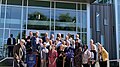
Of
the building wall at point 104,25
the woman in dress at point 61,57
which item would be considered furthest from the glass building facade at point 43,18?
the woman in dress at point 61,57

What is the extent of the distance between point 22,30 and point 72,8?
355 cm

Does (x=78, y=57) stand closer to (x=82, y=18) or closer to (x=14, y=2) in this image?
(x=82, y=18)

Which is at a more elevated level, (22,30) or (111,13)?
(111,13)

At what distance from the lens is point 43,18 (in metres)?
15.8

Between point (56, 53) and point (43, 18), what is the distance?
6.32m

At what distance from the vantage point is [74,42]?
33.3ft

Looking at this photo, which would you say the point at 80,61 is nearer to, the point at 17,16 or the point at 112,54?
the point at 17,16

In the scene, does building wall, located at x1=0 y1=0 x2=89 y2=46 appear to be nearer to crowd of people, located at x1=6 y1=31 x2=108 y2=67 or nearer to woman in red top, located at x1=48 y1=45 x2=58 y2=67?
crowd of people, located at x1=6 y1=31 x2=108 y2=67

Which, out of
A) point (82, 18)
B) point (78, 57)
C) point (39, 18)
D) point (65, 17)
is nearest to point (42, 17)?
point (39, 18)

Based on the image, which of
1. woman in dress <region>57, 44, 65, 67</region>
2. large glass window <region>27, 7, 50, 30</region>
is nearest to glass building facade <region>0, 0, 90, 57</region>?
large glass window <region>27, 7, 50, 30</region>

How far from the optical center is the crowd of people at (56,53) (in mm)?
9688

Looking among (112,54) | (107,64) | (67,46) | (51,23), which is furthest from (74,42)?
(112,54)

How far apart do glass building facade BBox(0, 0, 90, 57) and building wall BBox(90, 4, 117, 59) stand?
2562mm

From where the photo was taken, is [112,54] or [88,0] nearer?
[88,0]
